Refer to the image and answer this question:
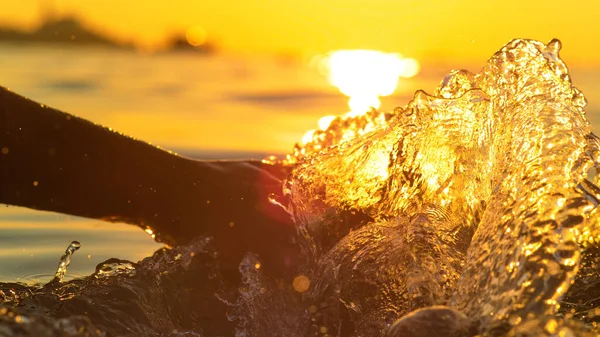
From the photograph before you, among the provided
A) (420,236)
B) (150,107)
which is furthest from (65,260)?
(150,107)

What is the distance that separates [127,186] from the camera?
8.94 ft

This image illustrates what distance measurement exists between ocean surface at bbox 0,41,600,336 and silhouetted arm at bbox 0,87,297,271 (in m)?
0.09

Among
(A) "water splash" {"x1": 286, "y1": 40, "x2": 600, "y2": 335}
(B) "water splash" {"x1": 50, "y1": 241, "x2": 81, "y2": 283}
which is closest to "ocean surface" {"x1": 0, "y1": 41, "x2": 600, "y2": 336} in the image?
(A) "water splash" {"x1": 286, "y1": 40, "x2": 600, "y2": 335}

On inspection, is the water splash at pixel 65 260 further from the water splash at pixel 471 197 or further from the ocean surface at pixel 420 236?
the water splash at pixel 471 197

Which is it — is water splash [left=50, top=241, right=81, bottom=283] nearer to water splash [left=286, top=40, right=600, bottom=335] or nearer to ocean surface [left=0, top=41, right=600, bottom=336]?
ocean surface [left=0, top=41, right=600, bottom=336]

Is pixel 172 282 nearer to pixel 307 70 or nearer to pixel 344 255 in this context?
pixel 344 255

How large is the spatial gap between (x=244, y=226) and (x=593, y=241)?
32.7 inches

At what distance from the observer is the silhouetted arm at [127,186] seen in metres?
2.62

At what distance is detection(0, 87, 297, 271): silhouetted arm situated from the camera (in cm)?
262

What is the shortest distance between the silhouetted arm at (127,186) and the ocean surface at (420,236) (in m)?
0.09

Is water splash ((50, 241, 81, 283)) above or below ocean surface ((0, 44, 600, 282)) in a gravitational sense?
below

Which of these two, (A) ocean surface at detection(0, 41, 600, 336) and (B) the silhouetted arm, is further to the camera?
(B) the silhouetted arm

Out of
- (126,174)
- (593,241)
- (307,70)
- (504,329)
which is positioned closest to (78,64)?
(307,70)

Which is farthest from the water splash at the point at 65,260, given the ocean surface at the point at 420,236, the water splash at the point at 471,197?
the water splash at the point at 471,197
